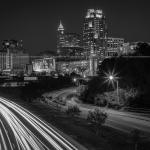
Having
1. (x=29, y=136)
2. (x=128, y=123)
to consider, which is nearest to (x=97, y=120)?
A: (x=128, y=123)

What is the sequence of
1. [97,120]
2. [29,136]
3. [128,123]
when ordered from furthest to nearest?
[128,123]
[97,120]
[29,136]

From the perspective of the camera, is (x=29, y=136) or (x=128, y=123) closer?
(x=29, y=136)

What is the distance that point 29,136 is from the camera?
24.9m

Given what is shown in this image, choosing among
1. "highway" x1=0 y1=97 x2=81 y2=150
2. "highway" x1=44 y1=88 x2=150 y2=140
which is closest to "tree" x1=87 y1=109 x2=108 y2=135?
"highway" x1=44 y1=88 x2=150 y2=140

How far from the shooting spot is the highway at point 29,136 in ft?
70.6

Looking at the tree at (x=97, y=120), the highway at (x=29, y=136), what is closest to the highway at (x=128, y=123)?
the tree at (x=97, y=120)

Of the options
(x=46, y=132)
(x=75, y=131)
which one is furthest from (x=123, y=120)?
(x=46, y=132)

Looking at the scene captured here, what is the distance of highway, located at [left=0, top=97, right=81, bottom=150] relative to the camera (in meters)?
21.5

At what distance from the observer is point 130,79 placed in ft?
167

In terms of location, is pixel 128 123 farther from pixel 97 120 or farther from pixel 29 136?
pixel 29 136

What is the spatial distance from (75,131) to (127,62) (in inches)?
1163

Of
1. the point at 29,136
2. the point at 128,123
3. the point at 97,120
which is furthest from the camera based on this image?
the point at 128,123

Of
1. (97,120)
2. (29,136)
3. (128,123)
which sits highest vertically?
(97,120)

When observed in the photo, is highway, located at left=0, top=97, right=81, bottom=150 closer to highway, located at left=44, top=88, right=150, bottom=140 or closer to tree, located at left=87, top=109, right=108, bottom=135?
tree, located at left=87, top=109, right=108, bottom=135
